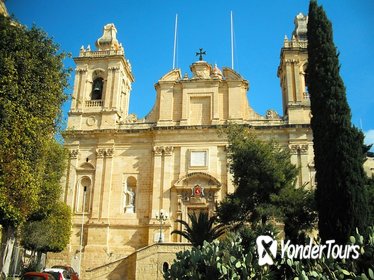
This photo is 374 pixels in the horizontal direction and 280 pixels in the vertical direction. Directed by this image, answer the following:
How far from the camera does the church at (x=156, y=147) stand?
24.3 metres

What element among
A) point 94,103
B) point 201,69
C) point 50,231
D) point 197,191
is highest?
point 201,69

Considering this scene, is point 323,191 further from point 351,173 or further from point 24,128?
point 24,128

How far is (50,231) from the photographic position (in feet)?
68.6

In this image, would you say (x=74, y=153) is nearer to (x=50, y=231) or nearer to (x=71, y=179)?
(x=71, y=179)

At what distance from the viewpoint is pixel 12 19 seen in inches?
498

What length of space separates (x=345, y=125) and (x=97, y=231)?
17.6 metres

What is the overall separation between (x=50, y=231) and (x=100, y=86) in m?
12.2

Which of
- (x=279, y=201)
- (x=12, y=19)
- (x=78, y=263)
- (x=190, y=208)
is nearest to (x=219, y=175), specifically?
(x=190, y=208)

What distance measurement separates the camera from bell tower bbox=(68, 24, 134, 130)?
1085 inches

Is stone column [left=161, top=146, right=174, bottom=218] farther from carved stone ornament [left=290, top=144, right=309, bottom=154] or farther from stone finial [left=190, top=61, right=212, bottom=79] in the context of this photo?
carved stone ornament [left=290, top=144, right=309, bottom=154]

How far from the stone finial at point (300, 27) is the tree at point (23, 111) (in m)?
20.5

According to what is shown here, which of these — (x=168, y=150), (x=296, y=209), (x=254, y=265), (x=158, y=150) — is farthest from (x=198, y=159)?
(x=254, y=265)

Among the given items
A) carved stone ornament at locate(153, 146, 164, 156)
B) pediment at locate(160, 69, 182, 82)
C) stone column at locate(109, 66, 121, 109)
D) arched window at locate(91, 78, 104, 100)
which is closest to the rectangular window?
carved stone ornament at locate(153, 146, 164, 156)

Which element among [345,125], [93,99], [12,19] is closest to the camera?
[345,125]
